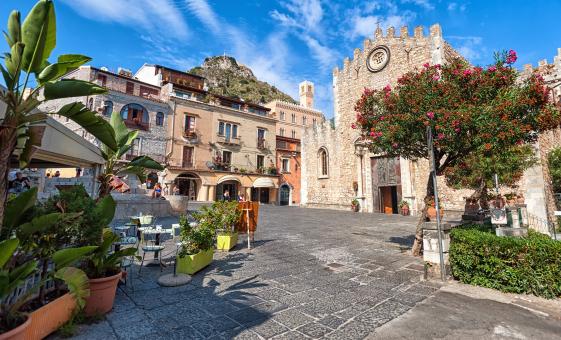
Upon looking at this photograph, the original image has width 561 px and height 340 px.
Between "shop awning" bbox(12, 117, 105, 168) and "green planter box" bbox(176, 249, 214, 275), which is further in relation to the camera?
"green planter box" bbox(176, 249, 214, 275)

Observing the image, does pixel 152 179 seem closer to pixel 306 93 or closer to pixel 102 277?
pixel 102 277

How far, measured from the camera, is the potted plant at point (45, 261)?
8.76 feet

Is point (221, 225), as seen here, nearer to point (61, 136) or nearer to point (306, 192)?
point (61, 136)

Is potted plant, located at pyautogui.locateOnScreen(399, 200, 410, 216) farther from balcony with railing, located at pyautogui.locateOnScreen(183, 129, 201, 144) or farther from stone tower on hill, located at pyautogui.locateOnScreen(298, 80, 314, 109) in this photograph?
stone tower on hill, located at pyautogui.locateOnScreen(298, 80, 314, 109)

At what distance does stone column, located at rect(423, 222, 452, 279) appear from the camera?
523 centimetres

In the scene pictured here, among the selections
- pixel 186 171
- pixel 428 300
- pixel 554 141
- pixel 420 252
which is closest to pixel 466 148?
pixel 420 252

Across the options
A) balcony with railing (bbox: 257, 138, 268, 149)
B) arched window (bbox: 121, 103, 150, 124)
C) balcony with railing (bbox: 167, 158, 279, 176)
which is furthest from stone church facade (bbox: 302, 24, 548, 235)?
arched window (bbox: 121, 103, 150, 124)

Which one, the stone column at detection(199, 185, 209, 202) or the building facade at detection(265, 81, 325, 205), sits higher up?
the building facade at detection(265, 81, 325, 205)

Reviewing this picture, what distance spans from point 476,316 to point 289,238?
6.04 m

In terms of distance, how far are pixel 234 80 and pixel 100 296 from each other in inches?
2916

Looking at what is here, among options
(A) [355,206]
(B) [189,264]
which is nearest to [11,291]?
(B) [189,264]

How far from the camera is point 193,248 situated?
554 centimetres

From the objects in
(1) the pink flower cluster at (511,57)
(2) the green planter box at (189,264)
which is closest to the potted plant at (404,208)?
(1) the pink flower cluster at (511,57)

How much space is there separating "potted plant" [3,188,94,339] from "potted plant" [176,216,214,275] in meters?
2.03
